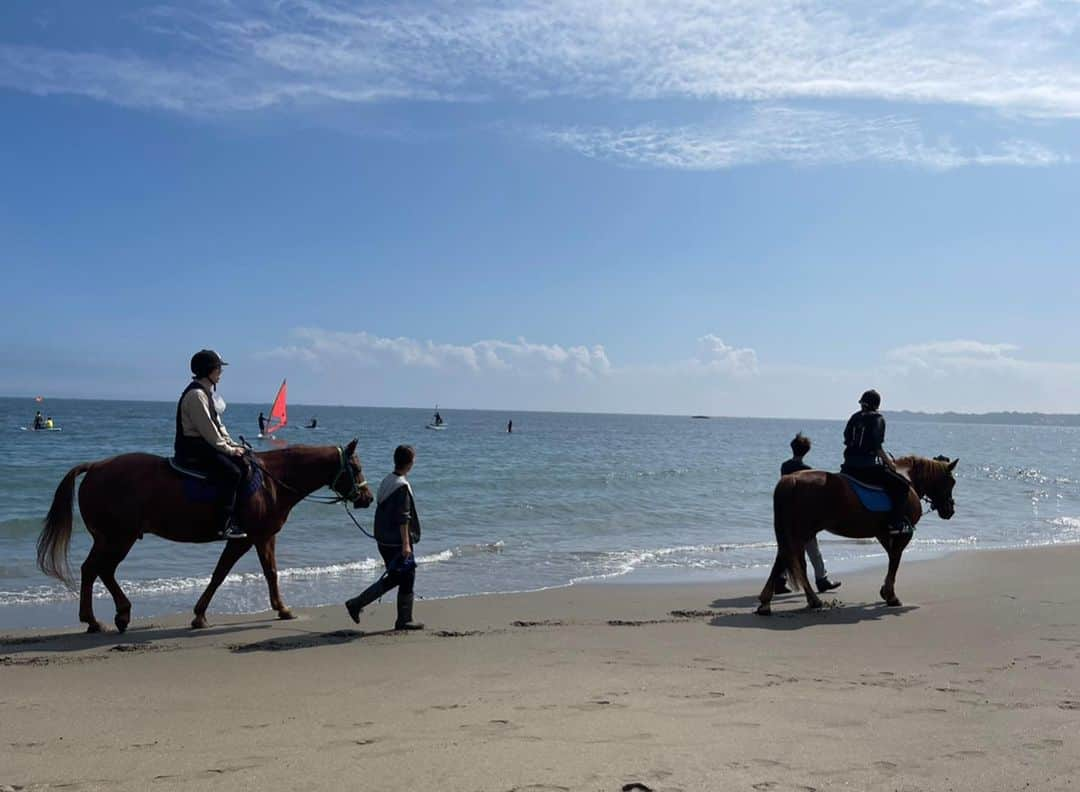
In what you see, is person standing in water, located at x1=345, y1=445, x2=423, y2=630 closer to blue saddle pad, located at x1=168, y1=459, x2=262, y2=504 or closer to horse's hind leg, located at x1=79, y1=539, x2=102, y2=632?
blue saddle pad, located at x1=168, y1=459, x2=262, y2=504

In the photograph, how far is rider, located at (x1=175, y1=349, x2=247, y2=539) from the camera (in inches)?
315

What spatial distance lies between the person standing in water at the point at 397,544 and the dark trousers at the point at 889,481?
4.79 m

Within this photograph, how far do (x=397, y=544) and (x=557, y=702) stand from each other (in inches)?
118

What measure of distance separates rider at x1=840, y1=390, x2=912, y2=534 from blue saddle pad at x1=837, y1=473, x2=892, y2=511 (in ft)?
0.20

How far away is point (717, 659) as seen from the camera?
6871 mm

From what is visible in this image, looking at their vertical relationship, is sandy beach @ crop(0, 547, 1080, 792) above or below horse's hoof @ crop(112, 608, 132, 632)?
above

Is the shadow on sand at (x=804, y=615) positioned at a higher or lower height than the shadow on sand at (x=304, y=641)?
higher

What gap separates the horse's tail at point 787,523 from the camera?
918 cm

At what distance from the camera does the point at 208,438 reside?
8.08m

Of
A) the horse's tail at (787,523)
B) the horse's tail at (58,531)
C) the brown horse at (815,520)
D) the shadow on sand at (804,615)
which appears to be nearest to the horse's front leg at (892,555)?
the brown horse at (815,520)

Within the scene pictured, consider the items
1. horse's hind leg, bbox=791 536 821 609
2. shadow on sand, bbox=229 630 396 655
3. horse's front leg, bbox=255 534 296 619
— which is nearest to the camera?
shadow on sand, bbox=229 630 396 655

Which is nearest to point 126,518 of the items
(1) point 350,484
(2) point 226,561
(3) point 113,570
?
(3) point 113,570

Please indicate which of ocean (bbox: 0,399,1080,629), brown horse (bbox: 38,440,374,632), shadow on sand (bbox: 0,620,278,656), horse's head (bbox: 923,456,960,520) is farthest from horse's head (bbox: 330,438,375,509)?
horse's head (bbox: 923,456,960,520)

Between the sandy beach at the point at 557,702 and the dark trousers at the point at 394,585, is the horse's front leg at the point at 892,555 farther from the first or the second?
the dark trousers at the point at 394,585
